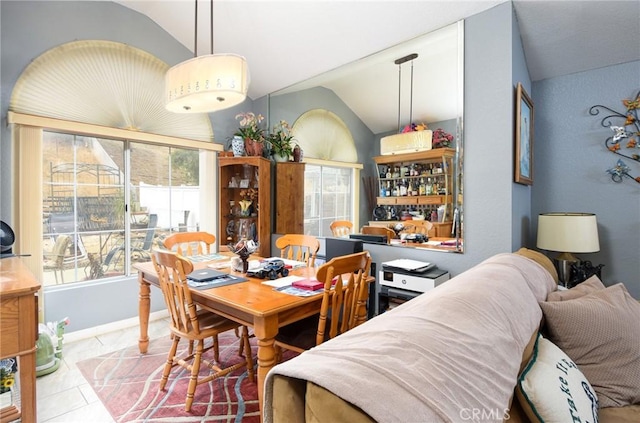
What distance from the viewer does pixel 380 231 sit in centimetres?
294

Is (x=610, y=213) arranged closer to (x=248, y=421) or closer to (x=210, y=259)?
(x=248, y=421)

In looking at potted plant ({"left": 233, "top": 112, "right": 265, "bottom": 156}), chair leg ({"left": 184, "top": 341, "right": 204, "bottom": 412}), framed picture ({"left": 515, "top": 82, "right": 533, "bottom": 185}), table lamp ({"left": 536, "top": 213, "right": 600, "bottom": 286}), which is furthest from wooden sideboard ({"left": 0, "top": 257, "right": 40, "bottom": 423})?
table lamp ({"left": 536, "top": 213, "right": 600, "bottom": 286})

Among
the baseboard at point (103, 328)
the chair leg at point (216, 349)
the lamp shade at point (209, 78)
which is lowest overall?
the baseboard at point (103, 328)

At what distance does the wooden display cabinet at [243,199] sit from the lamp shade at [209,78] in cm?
166

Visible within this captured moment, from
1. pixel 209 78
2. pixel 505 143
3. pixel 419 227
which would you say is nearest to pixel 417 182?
pixel 419 227

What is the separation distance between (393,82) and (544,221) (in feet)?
5.52

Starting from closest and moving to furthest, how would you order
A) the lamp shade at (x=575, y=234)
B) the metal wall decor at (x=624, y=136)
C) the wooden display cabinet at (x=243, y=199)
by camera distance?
the lamp shade at (x=575, y=234)
the metal wall decor at (x=624, y=136)
the wooden display cabinet at (x=243, y=199)

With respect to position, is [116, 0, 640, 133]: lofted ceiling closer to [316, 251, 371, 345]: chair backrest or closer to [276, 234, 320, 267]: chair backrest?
[276, 234, 320, 267]: chair backrest

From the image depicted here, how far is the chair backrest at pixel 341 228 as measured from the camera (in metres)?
3.25

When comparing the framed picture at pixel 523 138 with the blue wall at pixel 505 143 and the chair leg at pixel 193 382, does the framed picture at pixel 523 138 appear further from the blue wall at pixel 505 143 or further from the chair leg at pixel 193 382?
the chair leg at pixel 193 382

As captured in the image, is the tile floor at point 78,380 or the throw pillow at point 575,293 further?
the tile floor at point 78,380

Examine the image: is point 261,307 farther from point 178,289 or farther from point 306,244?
point 306,244

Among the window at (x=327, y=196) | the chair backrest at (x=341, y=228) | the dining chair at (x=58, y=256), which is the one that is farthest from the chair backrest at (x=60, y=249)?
the chair backrest at (x=341, y=228)

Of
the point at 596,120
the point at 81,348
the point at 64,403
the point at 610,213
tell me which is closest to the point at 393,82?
the point at 596,120
